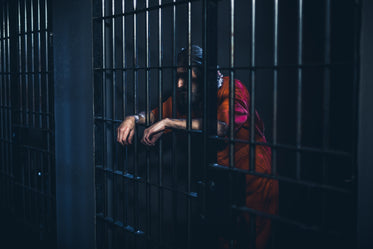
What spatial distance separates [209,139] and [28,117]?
8.30 ft

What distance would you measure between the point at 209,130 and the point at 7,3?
9.87ft

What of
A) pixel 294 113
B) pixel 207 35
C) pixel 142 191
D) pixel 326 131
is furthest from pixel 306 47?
pixel 142 191

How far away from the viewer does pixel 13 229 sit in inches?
134

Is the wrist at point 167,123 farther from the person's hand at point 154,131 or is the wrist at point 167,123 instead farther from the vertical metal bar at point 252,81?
the vertical metal bar at point 252,81

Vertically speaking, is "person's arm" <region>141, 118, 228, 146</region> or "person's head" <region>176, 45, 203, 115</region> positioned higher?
"person's head" <region>176, 45, 203, 115</region>

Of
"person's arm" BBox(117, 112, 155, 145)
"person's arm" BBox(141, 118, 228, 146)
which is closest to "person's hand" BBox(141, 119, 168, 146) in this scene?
"person's arm" BBox(141, 118, 228, 146)

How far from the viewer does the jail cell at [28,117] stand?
2.91 meters

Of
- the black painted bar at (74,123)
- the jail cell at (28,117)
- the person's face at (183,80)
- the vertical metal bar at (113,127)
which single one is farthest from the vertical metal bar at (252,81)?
the jail cell at (28,117)

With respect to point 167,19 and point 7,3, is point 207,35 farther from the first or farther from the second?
point 7,3

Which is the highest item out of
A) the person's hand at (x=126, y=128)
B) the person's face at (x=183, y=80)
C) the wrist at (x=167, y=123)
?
the person's face at (x=183, y=80)

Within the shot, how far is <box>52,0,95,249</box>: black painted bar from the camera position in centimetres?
245

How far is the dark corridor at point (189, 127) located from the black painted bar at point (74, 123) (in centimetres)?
1

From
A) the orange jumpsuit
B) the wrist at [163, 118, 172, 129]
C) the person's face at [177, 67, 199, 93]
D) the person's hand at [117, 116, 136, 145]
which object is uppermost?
the person's face at [177, 67, 199, 93]

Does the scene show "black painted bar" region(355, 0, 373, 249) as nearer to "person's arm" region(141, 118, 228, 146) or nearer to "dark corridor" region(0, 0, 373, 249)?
"dark corridor" region(0, 0, 373, 249)
